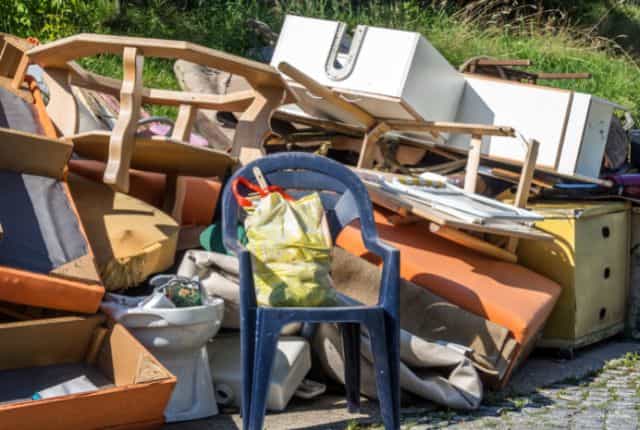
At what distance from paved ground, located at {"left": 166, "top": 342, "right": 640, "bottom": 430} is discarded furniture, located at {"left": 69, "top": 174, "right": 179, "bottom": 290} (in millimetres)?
772

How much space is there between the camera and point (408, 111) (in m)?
6.15

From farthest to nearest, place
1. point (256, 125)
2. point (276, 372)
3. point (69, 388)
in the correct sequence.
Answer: point (256, 125)
point (276, 372)
point (69, 388)

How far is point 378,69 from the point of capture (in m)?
6.21

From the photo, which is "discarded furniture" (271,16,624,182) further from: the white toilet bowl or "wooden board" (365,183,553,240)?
the white toilet bowl

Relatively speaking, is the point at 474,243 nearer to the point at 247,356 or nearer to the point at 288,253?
the point at 288,253

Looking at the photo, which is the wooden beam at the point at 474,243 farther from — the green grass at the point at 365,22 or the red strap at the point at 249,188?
the green grass at the point at 365,22

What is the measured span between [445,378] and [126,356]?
158cm

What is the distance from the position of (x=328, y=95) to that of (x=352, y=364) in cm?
200

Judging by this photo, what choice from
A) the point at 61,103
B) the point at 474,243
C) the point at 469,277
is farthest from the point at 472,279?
the point at 61,103

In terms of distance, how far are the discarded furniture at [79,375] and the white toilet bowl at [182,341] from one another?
12 centimetres

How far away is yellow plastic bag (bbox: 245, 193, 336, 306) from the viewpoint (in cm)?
397

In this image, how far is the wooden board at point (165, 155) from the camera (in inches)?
184

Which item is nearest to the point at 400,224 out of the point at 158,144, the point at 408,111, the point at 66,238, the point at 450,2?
the point at 408,111

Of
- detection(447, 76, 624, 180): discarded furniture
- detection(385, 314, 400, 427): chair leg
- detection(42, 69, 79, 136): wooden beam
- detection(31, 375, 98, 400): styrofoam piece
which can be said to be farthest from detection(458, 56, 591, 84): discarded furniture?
detection(31, 375, 98, 400): styrofoam piece
